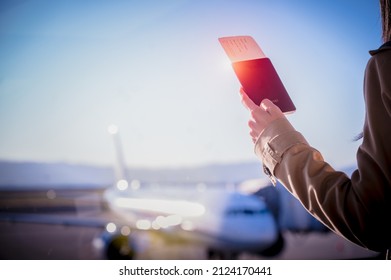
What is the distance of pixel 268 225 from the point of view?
122 inches

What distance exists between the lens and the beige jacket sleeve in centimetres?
56

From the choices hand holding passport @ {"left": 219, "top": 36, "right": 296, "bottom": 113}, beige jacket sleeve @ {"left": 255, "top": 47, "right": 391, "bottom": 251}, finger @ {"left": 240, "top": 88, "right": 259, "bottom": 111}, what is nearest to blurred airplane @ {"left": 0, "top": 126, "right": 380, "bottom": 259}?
hand holding passport @ {"left": 219, "top": 36, "right": 296, "bottom": 113}

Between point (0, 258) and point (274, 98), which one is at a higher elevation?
point (274, 98)

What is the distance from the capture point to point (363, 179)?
1.86ft

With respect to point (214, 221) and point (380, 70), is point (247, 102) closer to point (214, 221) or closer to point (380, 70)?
point (380, 70)

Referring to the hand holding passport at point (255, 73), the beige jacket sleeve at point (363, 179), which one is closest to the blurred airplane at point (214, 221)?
the hand holding passport at point (255, 73)

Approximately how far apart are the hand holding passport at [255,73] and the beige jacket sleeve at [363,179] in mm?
259

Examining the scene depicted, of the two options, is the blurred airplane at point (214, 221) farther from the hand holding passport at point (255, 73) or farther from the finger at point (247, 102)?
the finger at point (247, 102)

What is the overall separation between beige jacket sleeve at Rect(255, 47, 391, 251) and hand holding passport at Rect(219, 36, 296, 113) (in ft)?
0.85

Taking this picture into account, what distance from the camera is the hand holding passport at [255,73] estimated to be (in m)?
0.91

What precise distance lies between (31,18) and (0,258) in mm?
946
